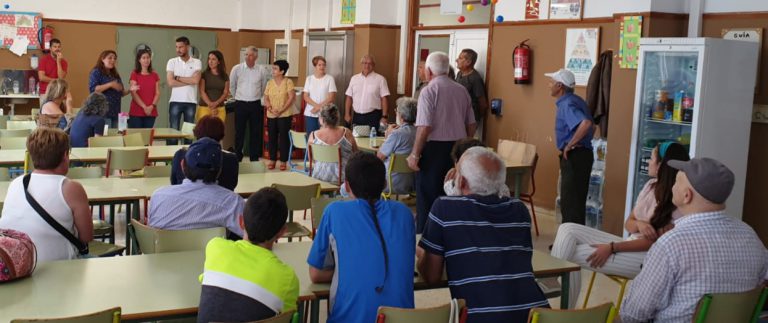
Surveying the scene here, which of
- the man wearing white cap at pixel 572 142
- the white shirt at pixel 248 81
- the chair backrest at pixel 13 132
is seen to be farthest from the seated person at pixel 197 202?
the white shirt at pixel 248 81

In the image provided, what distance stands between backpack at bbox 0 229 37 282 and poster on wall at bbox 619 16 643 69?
556cm

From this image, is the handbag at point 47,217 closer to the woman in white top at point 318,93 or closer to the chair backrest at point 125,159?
the chair backrest at point 125,159

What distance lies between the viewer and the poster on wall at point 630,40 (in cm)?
745

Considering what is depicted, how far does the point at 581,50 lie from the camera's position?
8.48m

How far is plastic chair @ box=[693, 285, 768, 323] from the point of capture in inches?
129

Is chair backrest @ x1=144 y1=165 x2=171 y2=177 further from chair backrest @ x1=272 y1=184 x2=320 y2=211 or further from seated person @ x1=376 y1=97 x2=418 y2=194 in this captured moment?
seated person @ x1=376 y1=97 x2=418 y2=194

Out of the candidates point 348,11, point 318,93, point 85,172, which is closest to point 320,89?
point 318,93

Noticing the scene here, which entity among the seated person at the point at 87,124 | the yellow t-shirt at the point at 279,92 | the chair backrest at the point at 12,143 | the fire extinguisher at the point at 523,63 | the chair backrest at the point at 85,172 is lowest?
the chair backrest at the point at 85,172

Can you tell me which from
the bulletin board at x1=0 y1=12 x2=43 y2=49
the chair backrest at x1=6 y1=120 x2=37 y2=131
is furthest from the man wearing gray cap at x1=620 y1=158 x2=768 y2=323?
the bulletin board at x1=0 y1=12 x2=43 y2=49

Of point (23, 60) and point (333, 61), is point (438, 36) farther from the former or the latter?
point (23, 60)

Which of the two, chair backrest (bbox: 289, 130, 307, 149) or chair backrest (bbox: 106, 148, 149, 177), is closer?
chair backrest (bbox: 106, 148, 149, 177)

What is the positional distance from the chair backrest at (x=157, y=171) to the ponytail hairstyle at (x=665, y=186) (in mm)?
3230

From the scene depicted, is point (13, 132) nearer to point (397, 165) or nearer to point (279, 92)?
point (397, 165)

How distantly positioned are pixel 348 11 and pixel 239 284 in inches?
380
